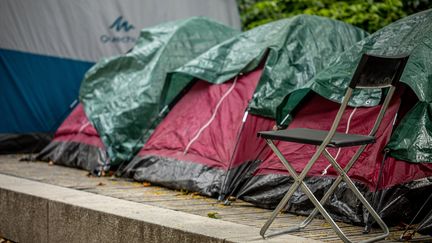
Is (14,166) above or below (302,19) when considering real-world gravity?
below

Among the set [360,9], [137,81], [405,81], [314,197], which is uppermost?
[360,9]

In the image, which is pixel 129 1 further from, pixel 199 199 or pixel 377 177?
pixel 377 177

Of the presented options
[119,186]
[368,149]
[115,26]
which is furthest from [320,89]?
[115,26]

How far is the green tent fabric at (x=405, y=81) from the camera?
522 cm

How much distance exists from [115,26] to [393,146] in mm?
5673

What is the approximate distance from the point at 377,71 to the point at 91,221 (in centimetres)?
235

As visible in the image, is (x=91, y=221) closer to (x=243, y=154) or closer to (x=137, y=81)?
(x=243, y=154)

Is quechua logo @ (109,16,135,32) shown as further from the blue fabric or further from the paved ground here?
the paved ground

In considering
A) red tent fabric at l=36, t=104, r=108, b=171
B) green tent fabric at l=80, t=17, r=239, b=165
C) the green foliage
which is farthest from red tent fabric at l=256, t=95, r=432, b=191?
the green foliage

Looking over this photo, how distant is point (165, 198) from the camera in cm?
621

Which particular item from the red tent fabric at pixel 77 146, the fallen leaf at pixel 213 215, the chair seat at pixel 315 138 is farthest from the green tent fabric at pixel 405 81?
the red tent fabric at pixel 77 146

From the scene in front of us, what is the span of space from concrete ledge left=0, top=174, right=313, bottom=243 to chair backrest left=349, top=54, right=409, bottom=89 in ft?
3.29

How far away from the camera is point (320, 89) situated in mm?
5922

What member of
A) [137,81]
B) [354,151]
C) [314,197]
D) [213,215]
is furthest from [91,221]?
[137,81]
